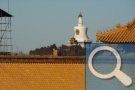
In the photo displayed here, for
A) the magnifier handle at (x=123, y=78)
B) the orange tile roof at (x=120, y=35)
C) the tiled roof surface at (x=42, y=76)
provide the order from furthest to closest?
the tiled roof surface at (x=42, y=76) < the orange tile roof at (x=120, y=35) < the magnifier handle at (x=123, y=78)

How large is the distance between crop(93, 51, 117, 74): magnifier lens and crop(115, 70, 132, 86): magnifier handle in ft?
2.00

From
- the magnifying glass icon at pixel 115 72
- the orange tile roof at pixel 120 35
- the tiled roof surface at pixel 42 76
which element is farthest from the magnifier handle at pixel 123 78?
the tiled roof surface at pixel 42 76

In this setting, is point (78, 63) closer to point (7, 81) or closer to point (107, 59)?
point (107, 59)

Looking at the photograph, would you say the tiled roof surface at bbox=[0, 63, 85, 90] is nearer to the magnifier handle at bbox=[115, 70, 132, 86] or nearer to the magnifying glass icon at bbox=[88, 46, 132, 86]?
the magnifying glass icon at bbox=[88, 46, 132, 86]

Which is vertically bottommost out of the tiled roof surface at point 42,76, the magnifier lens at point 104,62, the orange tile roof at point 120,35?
the tiled roof surface at point 42,76

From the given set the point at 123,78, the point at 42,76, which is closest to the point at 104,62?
the point at 123,78

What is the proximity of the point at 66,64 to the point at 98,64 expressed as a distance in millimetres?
1346

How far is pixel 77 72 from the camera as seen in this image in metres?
16.4

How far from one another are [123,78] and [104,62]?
106 centimetres

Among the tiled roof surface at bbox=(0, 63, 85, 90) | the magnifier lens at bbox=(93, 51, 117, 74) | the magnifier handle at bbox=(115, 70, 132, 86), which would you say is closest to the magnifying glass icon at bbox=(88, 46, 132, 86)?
the magnifier handle at bbox=(115, 70, 132, 86)

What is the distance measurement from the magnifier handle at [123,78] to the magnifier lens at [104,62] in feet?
2.00

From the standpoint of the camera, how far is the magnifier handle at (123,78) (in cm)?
1447

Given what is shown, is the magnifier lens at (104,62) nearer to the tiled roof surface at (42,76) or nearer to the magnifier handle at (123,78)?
the magnifier handle at (123,78)

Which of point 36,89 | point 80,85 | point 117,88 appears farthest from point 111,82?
point 36,89
